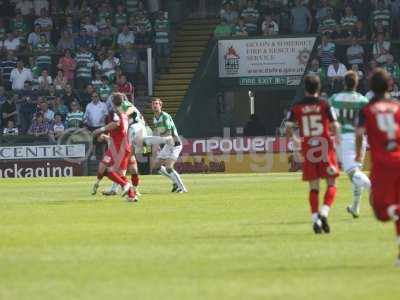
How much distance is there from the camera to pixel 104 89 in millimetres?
43062

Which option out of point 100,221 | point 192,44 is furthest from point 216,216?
point 192,44

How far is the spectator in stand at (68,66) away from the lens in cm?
4441

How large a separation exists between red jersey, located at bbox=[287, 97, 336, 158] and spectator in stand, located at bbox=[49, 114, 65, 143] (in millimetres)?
25075

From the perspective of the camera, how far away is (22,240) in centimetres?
1788

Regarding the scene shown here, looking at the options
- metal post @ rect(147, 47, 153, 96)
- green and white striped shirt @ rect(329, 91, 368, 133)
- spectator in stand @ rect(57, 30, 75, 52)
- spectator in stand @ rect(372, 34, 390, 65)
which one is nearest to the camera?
green and white striped shirt @ rect(329, 91, 368, 133)

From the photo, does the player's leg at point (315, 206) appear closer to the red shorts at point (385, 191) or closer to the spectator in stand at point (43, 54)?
the red shorts at point (385, 191)

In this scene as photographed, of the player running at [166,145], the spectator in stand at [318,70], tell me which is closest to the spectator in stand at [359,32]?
the spectator in stand at [318,70]

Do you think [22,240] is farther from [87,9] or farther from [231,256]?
[87,9]

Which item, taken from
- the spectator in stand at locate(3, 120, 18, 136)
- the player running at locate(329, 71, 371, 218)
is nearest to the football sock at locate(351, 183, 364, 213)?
the player running at locate(329, 71, 371, 218)

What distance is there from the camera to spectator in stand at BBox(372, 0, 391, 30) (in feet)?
140

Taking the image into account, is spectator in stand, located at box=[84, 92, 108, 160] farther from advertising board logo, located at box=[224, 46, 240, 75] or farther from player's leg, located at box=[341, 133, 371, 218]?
player's leg, located at box=[341, 133, 371, 218]

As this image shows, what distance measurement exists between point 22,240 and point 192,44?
97.0ft

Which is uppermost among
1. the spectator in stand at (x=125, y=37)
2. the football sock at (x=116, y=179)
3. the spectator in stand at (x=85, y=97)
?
the spectator in stand at (x=125, y=37)

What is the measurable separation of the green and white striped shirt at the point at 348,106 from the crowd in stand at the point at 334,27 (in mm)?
18896
